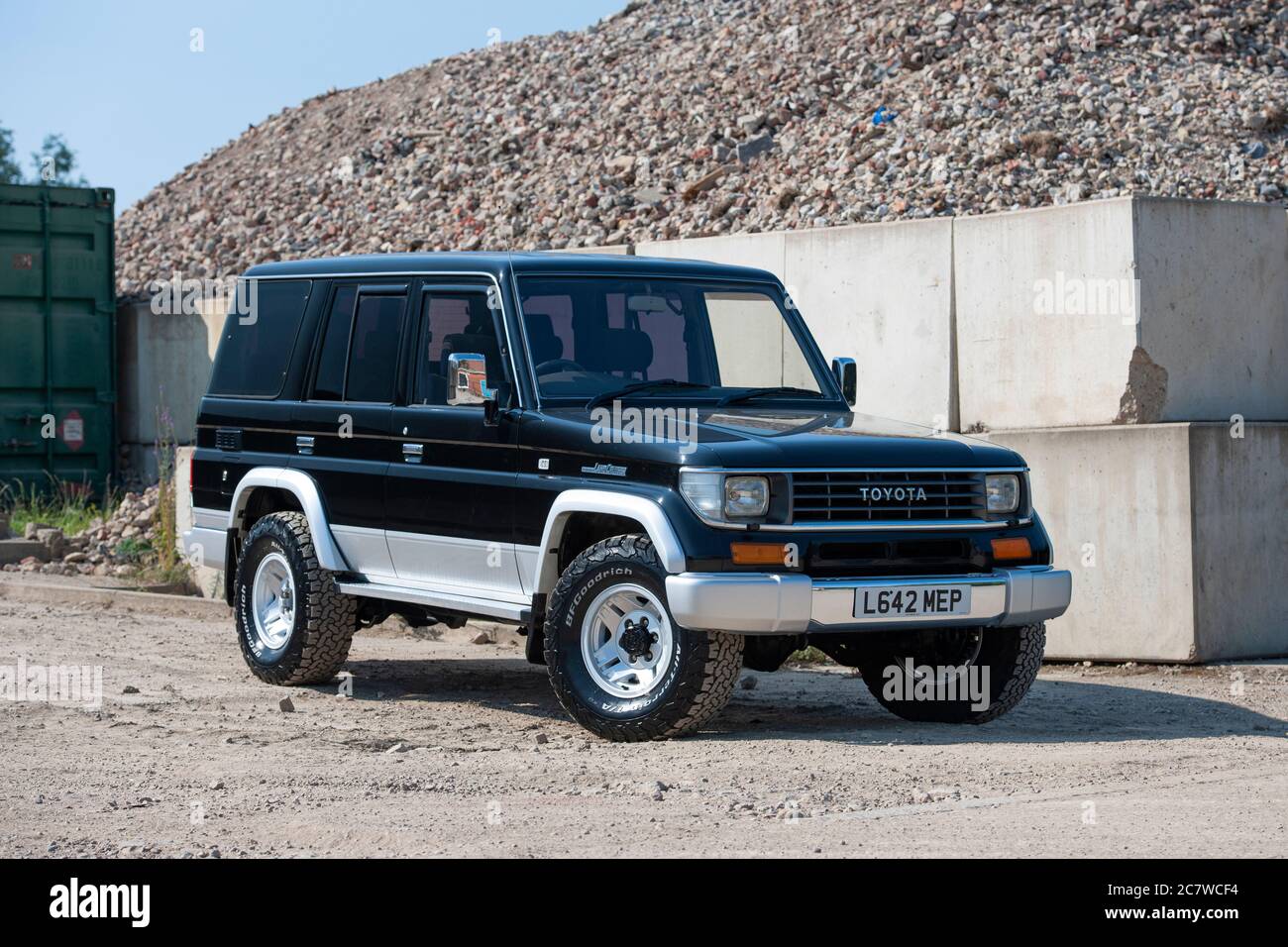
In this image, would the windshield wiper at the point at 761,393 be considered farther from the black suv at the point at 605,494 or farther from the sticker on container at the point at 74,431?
the sticker on container at the point at 74,431

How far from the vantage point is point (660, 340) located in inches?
334

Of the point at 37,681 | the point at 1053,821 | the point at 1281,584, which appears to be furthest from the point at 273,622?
the point at 1281,584

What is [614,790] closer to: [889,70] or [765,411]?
[765,411]

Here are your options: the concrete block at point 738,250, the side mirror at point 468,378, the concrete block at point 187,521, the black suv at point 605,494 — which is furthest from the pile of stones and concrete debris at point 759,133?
the side mirror at point 468,378

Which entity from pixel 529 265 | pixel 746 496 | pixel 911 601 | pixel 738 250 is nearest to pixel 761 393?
pixel 529 265

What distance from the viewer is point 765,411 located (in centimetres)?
821

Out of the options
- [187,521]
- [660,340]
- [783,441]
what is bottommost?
[187,521]

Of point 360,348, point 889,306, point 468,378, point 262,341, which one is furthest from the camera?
point 889,306

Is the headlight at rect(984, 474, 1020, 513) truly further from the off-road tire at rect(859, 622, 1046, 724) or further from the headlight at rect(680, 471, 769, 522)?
the headlight at rect(680, 471, 769, 522)

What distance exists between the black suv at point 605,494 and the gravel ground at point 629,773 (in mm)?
364

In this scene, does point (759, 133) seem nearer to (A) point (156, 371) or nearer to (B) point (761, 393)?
(A) point (156, 371)

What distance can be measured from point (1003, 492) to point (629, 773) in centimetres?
220

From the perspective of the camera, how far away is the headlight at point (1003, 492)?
25.5 ft

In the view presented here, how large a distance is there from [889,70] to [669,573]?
16.7 m
